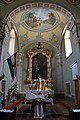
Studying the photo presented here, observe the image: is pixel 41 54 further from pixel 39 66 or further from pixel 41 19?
pixel 41 19

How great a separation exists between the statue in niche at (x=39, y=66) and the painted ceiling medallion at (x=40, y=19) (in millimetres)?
3262

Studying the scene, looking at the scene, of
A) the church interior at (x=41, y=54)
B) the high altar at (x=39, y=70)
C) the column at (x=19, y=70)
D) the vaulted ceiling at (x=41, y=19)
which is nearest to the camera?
the vaulted ceiling at (x=41, y=19)

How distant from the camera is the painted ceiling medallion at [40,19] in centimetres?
1393

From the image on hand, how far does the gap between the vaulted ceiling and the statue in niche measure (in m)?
1.60

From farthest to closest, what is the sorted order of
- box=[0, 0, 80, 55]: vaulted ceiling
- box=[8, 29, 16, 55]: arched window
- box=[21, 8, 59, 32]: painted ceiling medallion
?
1. box=[8, 29, 16, 55]: arched window
2. box=[21, 8, 59, 32]: painted ceiling medallion
3. box=[0, 0, 80, 55]: vaulted ceiling

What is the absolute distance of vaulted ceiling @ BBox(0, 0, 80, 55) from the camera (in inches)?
373

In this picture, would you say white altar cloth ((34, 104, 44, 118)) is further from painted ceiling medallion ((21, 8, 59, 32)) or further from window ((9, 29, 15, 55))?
painted ceiling medallion ((21, 8, 59, 32))

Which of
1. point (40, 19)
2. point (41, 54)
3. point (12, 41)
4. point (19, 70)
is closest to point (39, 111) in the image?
point (19, 70)

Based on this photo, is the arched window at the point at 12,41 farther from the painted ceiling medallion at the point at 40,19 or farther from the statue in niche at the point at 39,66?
the statue in niche at the point at 39,66

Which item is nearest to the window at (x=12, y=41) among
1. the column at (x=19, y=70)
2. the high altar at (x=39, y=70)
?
the column at (x=19, y=70)

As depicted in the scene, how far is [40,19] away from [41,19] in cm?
11

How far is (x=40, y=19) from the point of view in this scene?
15109mm

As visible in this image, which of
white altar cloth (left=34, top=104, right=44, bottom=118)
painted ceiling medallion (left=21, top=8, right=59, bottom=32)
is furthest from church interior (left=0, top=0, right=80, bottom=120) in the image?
white altar cloth (left=34, top=104, right=44, bottom=118)

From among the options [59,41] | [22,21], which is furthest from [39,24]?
[59,41]
